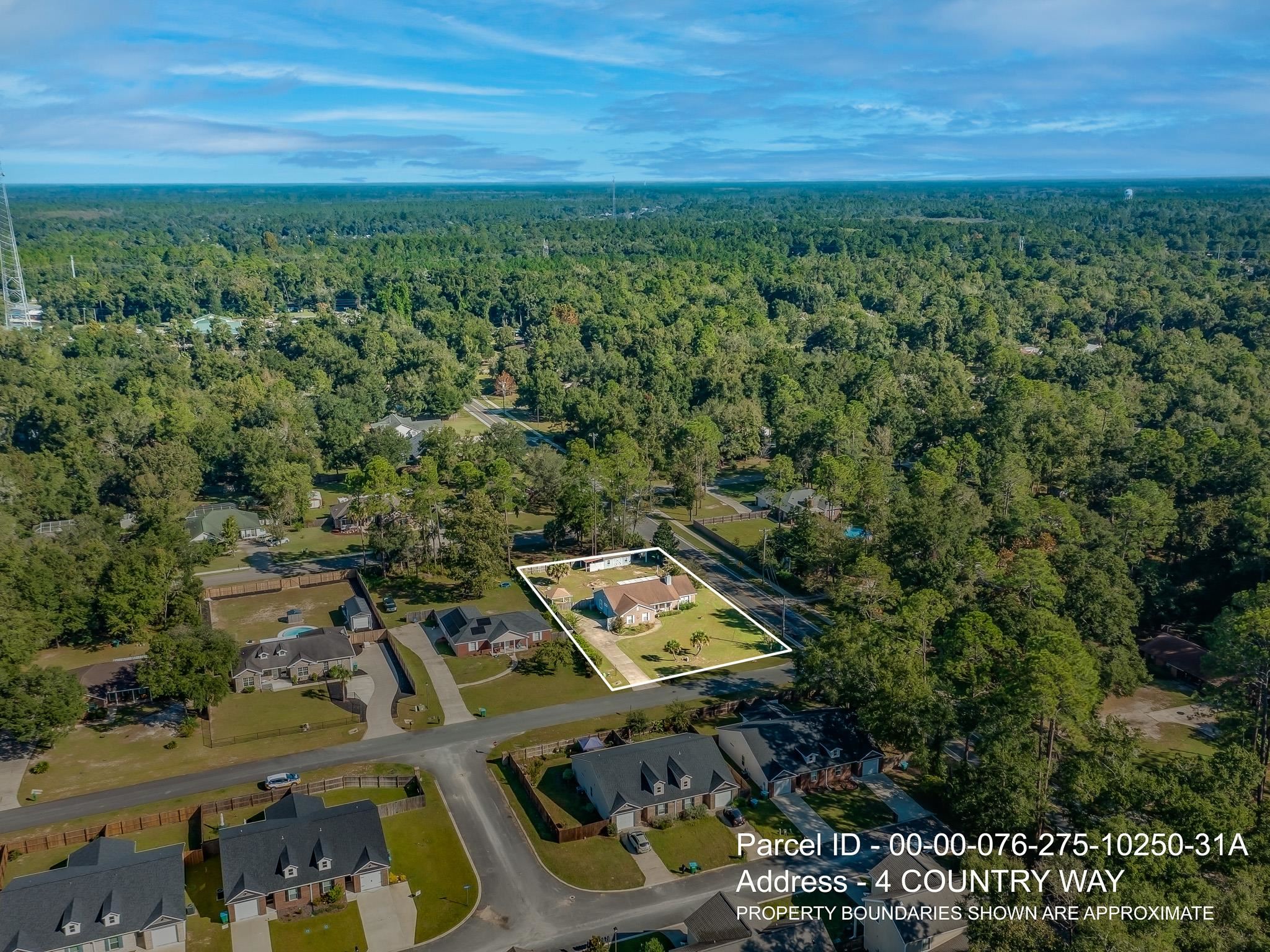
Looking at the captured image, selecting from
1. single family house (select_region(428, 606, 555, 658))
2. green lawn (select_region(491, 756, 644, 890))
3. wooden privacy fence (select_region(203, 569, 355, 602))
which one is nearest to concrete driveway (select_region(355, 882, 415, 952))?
green lawn (select_region(491, 756, 644, 890))

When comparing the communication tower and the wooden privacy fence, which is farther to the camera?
the communication tower

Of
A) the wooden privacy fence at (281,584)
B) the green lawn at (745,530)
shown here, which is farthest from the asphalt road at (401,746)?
the green lawn at (745,530)

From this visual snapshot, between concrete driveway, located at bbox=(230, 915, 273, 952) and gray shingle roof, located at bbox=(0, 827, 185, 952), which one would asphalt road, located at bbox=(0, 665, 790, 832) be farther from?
concrete driveway, located at bbox=(230, 915, 273, 952)

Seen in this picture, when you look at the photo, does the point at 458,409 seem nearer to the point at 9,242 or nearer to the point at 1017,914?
the point at 1017,914

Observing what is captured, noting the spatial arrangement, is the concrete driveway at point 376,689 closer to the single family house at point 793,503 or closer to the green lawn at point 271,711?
the green lawn at point 271,711

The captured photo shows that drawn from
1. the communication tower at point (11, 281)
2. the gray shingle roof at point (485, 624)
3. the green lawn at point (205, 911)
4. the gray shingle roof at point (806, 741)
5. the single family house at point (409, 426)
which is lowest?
the green lawn at point (205, 911)

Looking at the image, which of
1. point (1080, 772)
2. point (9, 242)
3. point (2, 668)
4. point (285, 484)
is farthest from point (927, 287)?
point (9, 242)
